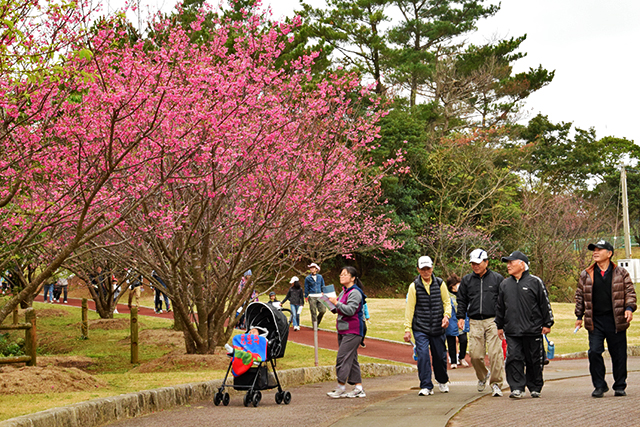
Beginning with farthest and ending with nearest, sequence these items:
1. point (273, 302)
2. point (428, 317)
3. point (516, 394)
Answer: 1. point (273, 302)
2. point (428, 317)
3. point (516, 394)

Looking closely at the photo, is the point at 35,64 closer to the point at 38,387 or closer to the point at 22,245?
the point at 22,245

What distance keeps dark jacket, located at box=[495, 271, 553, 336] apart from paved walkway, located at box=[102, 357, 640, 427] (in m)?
0.85

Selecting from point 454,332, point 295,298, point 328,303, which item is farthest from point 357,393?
point 295,298

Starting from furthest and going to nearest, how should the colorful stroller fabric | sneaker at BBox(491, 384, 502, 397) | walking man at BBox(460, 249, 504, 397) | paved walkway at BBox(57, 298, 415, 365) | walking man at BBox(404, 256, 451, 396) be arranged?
paved walkway at BBox(57, 298, 415, 365) → walking man at BBox(404, 256, 451, 396) → walking man at BBox(460, 249, 504, 397) → sneaker at BBox(491, 384, 502, 397) → the colorful stroller fabric

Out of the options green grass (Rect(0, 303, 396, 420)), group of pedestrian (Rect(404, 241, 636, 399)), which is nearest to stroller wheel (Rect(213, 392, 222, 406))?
green grass (Rect(0, 303, 396, 420))

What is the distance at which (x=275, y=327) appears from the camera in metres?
9.10

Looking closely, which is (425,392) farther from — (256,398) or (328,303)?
(256,398)

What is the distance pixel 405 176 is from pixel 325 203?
2707 cm

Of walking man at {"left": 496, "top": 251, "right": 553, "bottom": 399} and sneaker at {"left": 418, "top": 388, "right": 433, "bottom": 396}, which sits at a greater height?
walking man at {"left": 496, "top": 251, "right": 553, "bottom": 399}

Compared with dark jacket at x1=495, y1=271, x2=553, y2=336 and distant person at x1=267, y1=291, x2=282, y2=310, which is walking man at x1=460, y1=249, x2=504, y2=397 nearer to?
dark jacket at x1=495, y1=271, x2=553, y2=336

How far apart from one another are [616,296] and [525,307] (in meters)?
1.07

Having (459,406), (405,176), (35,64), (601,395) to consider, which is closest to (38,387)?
(35,64)

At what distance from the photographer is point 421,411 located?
7.75 metres

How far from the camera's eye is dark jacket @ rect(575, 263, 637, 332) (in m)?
8.59
